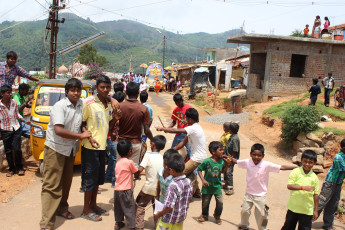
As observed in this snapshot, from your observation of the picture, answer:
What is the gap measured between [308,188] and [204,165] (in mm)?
1401

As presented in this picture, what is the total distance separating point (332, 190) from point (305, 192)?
1.19 m

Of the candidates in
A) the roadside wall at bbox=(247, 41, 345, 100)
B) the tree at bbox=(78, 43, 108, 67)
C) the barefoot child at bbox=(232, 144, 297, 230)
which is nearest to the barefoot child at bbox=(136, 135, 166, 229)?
the barefoot child at bbox=(232, 144, 297, 230)

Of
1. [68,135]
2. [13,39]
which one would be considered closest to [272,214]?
[68,135]

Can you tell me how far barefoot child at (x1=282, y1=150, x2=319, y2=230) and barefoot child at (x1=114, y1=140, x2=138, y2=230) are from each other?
6.62 feet

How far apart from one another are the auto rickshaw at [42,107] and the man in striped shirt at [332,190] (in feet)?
14.5

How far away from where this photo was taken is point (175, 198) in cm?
306

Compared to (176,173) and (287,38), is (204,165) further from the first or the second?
(287,38)

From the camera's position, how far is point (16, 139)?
19.2 feet

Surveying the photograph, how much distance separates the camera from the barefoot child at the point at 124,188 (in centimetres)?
390

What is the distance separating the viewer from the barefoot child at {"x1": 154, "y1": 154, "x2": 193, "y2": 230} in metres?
3.07

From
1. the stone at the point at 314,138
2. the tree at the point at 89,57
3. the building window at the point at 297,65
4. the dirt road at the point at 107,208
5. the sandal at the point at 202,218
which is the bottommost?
the dirt road at the point at 107,208

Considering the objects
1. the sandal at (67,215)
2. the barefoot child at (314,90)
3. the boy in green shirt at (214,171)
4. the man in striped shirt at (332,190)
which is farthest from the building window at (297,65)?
the sandal at (67,215)

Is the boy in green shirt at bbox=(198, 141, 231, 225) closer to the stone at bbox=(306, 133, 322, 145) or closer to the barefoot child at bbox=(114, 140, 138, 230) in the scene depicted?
the barefoot child at bbox=(114, 140, 138, 230)

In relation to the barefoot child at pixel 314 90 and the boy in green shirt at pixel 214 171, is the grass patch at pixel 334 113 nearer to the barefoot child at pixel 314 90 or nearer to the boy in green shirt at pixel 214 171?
the barefoot child at pixel 314 90
